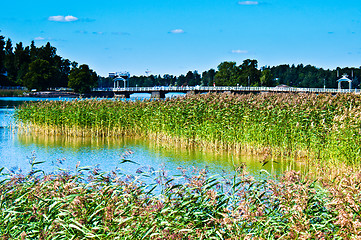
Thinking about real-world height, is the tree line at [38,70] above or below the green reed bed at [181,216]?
above

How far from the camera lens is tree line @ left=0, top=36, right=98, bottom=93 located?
9869cm

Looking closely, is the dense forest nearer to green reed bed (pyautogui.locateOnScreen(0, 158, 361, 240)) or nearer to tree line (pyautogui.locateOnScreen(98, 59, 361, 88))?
tree line (pyautogui.locateOnScreen(98, 59, 361, 88))

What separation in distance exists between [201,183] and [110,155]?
11.6 m

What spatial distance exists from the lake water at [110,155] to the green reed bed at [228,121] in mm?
739

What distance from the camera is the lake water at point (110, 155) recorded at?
14.1 metres

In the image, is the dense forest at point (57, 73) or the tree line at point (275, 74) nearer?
the dense forest at point (57, 73)

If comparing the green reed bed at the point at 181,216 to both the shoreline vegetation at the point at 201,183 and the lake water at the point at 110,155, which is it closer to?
the shoreline vegetation at the point at 201,183

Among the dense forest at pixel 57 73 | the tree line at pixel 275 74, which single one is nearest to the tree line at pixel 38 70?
the dense forest at pixel 57 73

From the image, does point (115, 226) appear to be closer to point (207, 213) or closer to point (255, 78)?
point (207, 213)

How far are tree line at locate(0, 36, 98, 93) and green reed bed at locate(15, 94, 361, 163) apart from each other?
77.2 meters

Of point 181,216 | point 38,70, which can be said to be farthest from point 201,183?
point 38,70

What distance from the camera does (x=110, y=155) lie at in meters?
16.9

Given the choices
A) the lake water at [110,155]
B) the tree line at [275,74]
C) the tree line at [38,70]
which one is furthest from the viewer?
the tree line at [275,74]

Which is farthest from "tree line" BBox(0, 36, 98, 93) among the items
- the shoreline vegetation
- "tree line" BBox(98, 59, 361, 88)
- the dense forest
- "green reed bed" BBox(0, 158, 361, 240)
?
"green reed bed" BBox(0, 158, 361, 240)
